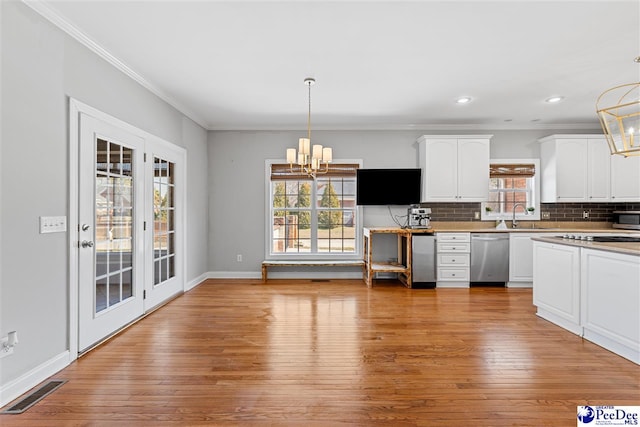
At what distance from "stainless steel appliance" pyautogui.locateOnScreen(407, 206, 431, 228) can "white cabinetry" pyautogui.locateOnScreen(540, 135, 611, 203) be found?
1994 millimetres

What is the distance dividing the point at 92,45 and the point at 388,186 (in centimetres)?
Answer: 414

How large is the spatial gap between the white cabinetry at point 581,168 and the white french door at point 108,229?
5.84 metres

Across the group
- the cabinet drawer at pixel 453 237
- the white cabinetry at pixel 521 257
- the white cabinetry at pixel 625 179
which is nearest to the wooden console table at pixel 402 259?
the cabinet drawer at pixel 453 237

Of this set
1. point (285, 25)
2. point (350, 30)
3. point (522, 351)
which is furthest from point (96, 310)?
point (522, 351)

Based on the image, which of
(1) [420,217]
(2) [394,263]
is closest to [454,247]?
(1) [420,217]

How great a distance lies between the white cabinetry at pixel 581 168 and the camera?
5074 millimetres

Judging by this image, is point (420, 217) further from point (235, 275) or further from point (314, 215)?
point (235, 275)

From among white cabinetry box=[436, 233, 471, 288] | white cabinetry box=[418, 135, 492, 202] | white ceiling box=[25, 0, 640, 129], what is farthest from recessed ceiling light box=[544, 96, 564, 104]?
white cabinetry box=[436, 233, 471, 288]

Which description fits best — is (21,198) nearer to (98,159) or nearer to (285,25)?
(98,159)

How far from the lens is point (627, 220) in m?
5.17

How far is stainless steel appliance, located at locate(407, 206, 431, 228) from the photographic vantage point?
5160 millimetres

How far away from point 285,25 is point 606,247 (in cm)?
316

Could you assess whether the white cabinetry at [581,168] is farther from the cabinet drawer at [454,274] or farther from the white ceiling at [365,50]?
the cabinet drawer at [454,274]


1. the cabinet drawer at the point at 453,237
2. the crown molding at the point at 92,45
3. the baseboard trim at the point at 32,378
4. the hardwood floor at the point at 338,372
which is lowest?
the hardwood floor at the point at 338,372
